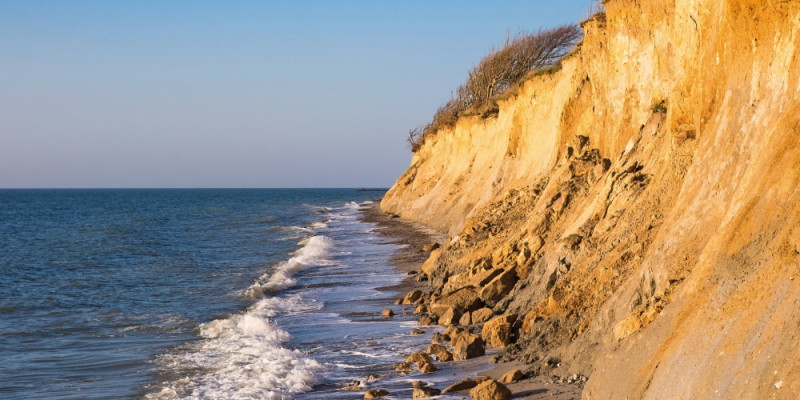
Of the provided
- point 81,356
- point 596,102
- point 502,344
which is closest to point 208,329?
point 81,356

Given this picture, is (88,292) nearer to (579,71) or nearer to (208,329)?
(208,329)

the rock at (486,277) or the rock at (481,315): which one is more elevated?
the rock at (486,277)

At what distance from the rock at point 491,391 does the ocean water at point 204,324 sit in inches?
47.0

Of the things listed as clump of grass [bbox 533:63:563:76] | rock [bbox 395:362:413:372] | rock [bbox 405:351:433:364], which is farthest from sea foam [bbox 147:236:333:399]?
clump of grass [bbox 533:63:563:76]

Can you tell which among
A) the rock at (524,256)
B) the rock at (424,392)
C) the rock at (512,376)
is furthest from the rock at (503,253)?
the rock at (424,392)

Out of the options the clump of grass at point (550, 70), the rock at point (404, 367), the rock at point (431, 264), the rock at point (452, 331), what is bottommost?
the rock at point (404, 367)

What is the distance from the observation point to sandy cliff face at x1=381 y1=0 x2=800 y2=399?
22.9ft

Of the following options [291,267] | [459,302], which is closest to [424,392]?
[459,302]

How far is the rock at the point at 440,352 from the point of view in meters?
11.4

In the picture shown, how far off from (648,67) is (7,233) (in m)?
46.5

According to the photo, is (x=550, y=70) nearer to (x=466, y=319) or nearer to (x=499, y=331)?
(x=466, y=319)

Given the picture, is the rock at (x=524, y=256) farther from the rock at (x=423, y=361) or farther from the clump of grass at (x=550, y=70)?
the clump of grass at (x=550, y=70)

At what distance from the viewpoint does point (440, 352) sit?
455 inches

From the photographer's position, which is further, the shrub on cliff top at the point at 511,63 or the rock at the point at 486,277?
the shrub on cliff top at the point at 511,63
